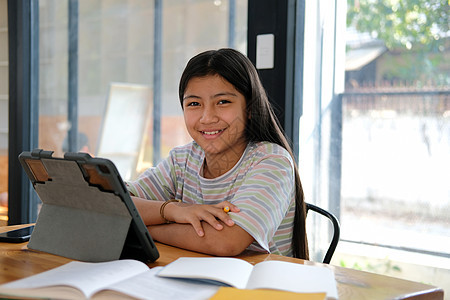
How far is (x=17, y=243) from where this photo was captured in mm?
1294

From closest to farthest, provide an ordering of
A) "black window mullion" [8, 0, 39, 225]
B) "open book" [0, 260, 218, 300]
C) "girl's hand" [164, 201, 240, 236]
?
"open book" [0, 260, 218, 300]
"girl's hand" [164, 201, 240, 236]
"black window mullion" [8, 0, 39, 225]

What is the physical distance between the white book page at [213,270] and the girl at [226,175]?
209mm

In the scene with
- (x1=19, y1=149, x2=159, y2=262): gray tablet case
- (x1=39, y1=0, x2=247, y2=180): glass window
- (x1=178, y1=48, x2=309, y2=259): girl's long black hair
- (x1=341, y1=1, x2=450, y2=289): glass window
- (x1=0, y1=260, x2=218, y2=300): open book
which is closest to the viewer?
(x1=0, y1=260, x2=218, y2=300): open book

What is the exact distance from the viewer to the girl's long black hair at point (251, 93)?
5.00 ft

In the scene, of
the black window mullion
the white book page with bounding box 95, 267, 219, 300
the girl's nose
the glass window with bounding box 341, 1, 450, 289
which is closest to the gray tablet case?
the white book page with bounding box 95, 267, 219, 300

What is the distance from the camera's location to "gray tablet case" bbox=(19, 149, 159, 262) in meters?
1.05

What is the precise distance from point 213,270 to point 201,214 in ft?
1.15

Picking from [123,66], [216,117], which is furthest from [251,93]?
[123,66]

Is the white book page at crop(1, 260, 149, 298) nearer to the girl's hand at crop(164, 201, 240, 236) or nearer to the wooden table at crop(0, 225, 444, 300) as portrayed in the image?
the wooden table at crop(0, 225, 444, 300)

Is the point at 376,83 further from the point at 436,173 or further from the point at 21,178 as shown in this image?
the point at 21,178

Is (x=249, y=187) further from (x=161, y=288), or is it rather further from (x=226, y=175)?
(x=161, y=288)

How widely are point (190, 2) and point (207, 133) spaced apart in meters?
1.06

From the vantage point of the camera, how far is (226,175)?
1552 millimetres

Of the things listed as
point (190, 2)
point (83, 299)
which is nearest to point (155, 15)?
point (190, 2)
